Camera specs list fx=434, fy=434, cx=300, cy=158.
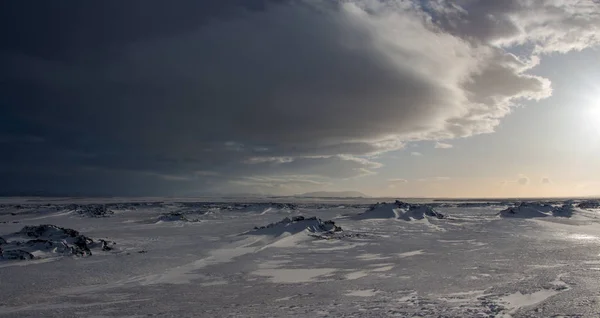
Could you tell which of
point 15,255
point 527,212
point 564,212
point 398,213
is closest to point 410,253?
point 15,255

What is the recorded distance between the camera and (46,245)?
660 inches

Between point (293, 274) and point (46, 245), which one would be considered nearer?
point (293, 274)

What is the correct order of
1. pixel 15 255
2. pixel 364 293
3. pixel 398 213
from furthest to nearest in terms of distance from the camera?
pixel 398 213, pixel 15 255, pixel 364 293

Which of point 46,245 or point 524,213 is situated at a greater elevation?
point 524,213

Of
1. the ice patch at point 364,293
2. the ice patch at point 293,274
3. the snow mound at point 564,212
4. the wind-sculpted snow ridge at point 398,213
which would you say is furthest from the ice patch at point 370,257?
the snow mound at point 564,212

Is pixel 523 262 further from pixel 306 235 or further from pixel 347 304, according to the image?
pixel 306 235

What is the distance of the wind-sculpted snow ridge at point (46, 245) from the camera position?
15.6m

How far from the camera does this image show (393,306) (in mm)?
9102

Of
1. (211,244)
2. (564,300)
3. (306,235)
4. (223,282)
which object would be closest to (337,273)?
(223,282)

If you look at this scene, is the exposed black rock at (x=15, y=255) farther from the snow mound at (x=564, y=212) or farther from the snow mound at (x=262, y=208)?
the snow mound at (x=564, y=212)

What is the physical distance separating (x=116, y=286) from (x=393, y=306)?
23.6ft

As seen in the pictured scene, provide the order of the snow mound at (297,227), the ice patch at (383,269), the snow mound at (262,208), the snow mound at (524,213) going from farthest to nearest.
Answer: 1. the snow mound at (262,208)
2. the snow mound at (524,213)
3. the snow mound at (297,227)
4. the ice patch at (383,269)

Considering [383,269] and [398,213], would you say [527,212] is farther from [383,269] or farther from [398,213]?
[383,269]

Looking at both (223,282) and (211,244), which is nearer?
(223,282)
